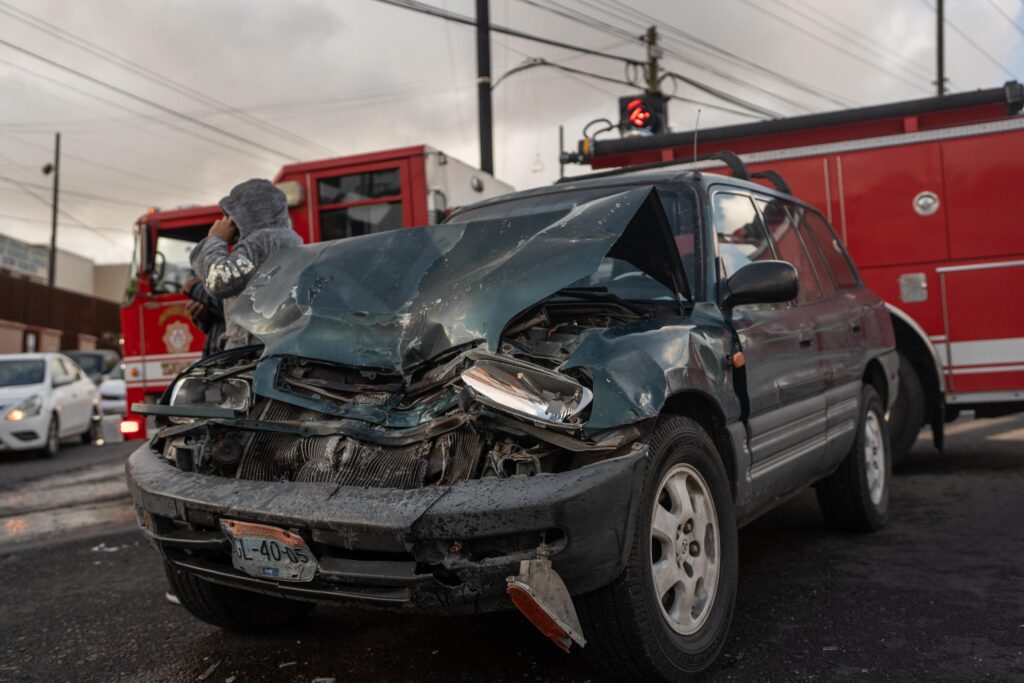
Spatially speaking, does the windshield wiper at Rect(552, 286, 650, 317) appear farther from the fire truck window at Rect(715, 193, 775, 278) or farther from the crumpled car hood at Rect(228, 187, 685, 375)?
the fire truck window at Rect(715, 193, 775, 278)

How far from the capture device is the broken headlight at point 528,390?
260cm

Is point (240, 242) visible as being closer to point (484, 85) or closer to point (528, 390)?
point (528, 390)

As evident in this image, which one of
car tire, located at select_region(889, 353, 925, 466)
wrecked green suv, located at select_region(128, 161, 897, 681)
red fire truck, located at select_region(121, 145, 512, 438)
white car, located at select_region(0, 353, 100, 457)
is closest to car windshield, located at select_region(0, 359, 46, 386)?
white car, located at select_region(0, 353, 100, 457)

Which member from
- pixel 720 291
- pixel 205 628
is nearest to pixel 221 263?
pixel 205 628

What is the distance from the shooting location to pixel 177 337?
→ 894 cm

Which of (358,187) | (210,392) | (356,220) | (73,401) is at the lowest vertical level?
(73,401)

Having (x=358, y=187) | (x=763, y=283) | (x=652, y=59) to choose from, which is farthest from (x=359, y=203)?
(x=652, y=59)

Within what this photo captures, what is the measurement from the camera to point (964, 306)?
270 inches

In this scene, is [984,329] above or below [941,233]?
below

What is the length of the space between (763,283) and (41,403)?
38.7 ft

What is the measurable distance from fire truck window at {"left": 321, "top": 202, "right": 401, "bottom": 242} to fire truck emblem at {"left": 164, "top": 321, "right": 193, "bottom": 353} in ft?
5.53

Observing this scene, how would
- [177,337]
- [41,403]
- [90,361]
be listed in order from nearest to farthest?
[177,337], [41,403], [90,361]

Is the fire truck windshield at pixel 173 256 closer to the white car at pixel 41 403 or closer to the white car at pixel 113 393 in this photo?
the white car at pixel 41 403

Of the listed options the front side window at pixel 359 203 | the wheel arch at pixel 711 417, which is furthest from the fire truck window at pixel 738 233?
the front side window at pixel 359 203
